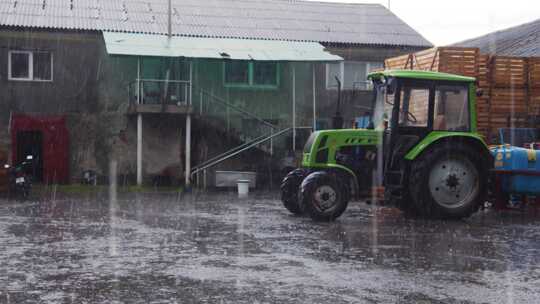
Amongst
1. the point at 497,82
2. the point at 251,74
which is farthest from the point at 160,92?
the point at 497,82

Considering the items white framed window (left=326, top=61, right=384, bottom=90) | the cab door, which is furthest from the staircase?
the cab door

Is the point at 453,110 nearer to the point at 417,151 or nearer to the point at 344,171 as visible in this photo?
the point at 417,151

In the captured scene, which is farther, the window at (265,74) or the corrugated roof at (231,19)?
the window at (265,74)

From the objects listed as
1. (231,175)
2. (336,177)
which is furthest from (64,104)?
(336,177)

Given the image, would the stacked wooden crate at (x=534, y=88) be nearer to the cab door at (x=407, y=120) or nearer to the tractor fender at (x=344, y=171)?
the cab door at (x=407, y=120)

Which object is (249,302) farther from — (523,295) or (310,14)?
(310,14)

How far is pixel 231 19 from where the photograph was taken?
26.7m

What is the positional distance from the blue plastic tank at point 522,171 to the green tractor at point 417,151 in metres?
0.73

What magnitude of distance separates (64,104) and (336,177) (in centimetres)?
1360

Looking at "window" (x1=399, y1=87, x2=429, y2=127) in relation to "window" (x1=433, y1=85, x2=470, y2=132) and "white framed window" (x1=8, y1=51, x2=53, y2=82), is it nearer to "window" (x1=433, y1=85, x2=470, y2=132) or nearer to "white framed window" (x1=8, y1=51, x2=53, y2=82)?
"window" (x1=433, y1=85, x2=470, y2=132)

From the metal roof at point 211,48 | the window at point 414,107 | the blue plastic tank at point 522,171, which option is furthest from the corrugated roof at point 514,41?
the window at point 414,107

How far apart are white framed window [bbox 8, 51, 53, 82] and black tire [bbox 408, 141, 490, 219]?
47.6 feet

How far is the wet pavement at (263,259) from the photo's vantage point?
6.34 m

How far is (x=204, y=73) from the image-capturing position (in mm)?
24484
